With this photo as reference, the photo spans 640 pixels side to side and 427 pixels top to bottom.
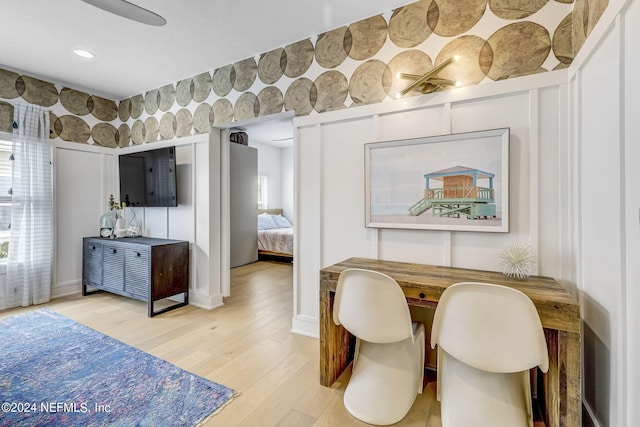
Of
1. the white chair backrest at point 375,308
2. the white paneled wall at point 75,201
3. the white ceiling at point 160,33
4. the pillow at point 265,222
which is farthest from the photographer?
the pillow at point 265,222

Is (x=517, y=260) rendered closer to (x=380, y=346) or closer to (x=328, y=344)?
(x=380, y=346)

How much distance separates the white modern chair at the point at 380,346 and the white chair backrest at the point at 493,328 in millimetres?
261

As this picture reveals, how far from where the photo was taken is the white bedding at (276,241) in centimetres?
570

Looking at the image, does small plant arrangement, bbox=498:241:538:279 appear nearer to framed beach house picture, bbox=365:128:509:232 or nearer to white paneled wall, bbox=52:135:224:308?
framed beach house picture, bbox=365:128:509:232

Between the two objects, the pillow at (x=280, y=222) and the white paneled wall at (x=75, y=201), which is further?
the pillow at (x=280, y=222)

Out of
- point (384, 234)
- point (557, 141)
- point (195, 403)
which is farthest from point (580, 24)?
point (195, 403)

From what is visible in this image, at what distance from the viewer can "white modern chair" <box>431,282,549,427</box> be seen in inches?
51.1

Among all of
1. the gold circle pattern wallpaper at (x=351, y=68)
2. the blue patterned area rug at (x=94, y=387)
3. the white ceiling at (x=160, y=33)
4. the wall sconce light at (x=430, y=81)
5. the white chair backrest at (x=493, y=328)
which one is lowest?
the blue patterned area rug at (x=94, y=387)

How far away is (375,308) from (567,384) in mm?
906

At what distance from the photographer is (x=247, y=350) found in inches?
93.0

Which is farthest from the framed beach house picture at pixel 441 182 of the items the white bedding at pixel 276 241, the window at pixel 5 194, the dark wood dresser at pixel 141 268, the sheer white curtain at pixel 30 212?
the window at pixel 5 194

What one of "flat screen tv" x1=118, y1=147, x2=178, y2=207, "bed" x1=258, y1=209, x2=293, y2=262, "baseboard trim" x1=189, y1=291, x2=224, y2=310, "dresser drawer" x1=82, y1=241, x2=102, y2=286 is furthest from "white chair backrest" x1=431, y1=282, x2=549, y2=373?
"bed" x1=258, y1=209, x2=293, y2=262

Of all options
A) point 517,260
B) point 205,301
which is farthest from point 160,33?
point 517,260

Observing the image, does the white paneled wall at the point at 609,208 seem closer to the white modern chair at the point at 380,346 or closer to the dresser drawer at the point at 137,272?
the white modern chair at the point at 380,346
